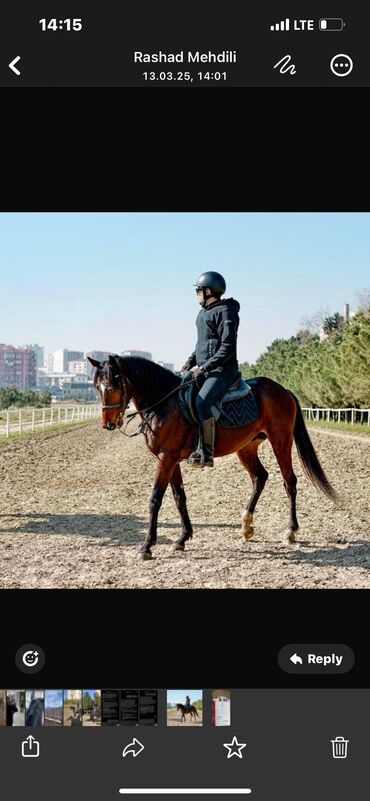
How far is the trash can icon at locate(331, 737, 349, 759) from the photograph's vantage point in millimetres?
2766

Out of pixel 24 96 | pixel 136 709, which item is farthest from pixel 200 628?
pixel 24 96

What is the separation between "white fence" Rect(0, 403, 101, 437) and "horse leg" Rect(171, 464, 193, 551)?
50.3 ft

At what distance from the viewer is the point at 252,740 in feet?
9.24

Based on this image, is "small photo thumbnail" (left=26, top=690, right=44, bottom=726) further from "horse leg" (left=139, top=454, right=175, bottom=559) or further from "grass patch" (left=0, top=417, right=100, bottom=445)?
"grass patch" (left=0, top=417, right=100, bottom=445)

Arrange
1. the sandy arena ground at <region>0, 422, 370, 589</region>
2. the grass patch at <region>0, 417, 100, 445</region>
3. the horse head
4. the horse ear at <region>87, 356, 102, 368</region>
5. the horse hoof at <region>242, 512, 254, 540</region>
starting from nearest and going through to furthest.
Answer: the sandy arena ground at <region>0, 422, 370, 589</region> → the horse ear at <region>87, 356, 102, 368</region> → the horse head → the horse hoof at <region>242, 512, 254, 540</region> → the grass patch at <region>0, 417, 100, 445</region>

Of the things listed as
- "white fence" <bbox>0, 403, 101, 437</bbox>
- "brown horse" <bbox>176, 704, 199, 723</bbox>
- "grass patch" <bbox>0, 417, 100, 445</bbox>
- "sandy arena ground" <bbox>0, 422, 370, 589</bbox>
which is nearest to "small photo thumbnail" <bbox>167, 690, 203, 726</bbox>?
"brown horse" <bbox>176, 704, 199, 723</bbox>

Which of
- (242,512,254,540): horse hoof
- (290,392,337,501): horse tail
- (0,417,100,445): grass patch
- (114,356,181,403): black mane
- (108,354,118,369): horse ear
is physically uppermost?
(108,354,118,369): horse ear
